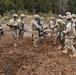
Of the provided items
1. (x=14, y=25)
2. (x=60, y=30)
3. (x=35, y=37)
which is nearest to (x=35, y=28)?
(x=35, y=37)

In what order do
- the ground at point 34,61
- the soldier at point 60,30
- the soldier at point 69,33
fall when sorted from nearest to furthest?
the ground at point 34,61 < the soldier at point 69,33 < the soldier at point 60,30

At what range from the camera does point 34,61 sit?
1562 cm

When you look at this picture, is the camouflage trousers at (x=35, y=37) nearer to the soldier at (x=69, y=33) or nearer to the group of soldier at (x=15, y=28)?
the group of soldier at (x=15, y=28)

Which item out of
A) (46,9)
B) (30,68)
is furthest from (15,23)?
(46,9)

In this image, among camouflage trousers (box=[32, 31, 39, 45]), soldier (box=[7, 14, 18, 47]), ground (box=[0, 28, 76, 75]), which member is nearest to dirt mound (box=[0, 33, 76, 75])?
ground (box=[0, 28, 76, 75])

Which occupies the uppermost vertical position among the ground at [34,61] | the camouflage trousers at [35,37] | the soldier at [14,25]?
the soldier at [14,25]

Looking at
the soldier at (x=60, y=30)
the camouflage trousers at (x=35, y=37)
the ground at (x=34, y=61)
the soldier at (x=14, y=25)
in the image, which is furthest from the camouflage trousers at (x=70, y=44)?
the soldier at (x=14, y=25)

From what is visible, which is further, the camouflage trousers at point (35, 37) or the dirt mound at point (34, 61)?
the camouflage trousers at point (35, 37)

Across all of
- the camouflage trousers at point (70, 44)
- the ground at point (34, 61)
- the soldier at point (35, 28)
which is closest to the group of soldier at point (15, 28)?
the ground at point (34, 61)

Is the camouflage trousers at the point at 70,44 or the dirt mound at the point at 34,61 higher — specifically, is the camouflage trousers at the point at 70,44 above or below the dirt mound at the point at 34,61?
above

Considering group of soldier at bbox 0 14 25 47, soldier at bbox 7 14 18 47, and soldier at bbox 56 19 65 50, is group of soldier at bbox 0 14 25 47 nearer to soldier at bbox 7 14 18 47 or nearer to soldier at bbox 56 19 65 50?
soldier at bbox 7 14 18 47

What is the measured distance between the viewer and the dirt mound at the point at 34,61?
1407 centimetres

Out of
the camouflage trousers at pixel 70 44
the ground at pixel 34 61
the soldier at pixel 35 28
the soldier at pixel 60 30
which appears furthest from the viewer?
the soldier at pixel 60 30

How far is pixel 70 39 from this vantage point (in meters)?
16.8
